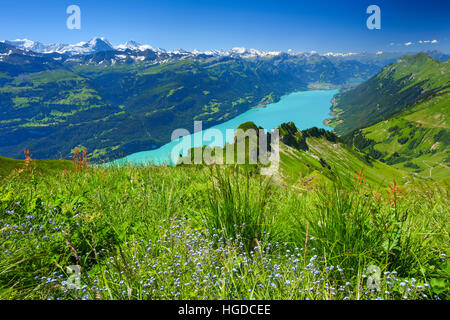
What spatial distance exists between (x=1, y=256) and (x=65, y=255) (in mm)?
622

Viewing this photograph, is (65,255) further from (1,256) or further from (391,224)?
(391,224)

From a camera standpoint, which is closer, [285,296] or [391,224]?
[285,296]

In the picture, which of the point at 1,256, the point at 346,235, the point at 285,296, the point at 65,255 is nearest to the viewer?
the point at 285,296

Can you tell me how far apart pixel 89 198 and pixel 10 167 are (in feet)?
17.2

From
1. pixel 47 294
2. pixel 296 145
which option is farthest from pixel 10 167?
pixel 296 145

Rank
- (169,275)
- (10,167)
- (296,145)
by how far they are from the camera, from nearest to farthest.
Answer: (169,275)
(10,167)
(296,145)
